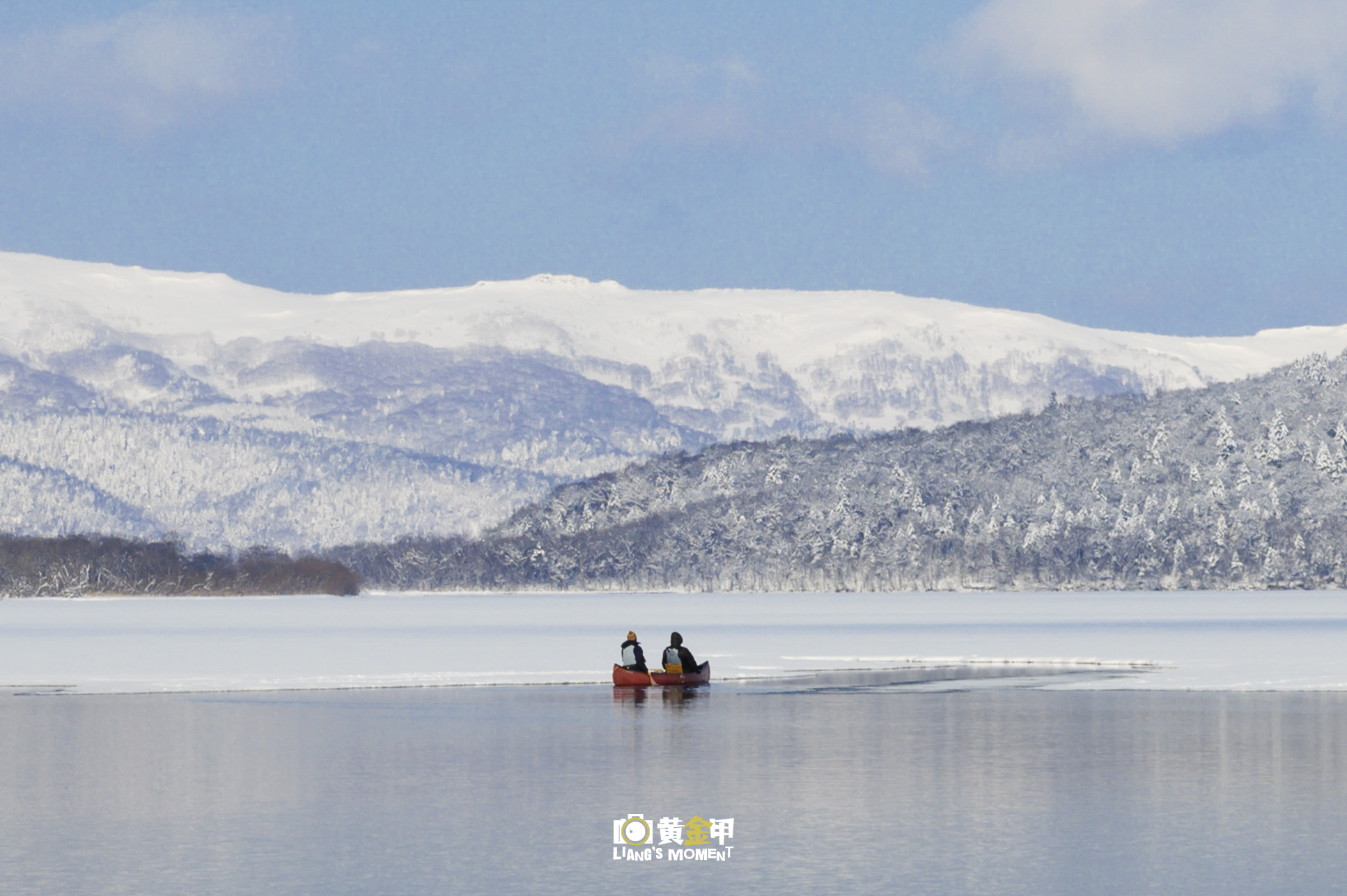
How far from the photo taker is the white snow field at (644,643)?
58.6 m

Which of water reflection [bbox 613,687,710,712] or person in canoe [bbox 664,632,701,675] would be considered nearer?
water reflection [bbox 613,687,710,712]

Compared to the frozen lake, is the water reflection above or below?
below

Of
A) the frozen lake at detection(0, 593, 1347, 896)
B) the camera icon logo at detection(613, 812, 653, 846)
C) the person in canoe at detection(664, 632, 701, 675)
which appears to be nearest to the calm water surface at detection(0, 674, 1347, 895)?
the frozen lake at detection(0, 593, 1347, 896)

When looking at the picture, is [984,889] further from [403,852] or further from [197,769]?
[197,769]

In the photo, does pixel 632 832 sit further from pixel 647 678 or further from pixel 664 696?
pixel 647 678

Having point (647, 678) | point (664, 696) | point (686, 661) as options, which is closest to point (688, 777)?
point (664, 696)

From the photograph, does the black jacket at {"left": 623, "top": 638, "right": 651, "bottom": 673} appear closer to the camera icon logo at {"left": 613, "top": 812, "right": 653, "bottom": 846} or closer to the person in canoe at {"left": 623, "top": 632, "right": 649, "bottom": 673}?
the person in canoe at {"left": 623, "top": 632, "right": 649, "bottom": 673}

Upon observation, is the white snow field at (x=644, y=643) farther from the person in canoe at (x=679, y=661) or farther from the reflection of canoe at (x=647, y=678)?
the reflection of canoe at (x=647, y=678)

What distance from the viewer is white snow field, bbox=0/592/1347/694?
2306 inches

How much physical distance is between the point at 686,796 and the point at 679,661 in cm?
2695

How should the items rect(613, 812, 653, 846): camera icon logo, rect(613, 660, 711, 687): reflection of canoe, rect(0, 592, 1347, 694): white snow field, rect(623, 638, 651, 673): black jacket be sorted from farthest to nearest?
rect(0, 592, 1347, 694): white snow field, rect(623, 638, 651, 673): black jacket, rect(613, 660, 711, 687): reflection of canoe, rect(613, 812, 653, 846): camera icon logo

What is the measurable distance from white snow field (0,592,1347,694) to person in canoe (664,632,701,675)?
11.0ft

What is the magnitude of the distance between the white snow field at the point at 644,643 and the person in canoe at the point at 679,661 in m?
3.36

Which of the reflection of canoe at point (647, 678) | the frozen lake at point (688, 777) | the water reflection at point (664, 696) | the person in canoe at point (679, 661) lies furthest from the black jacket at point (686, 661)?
the frozen lake at point (688, 777)
